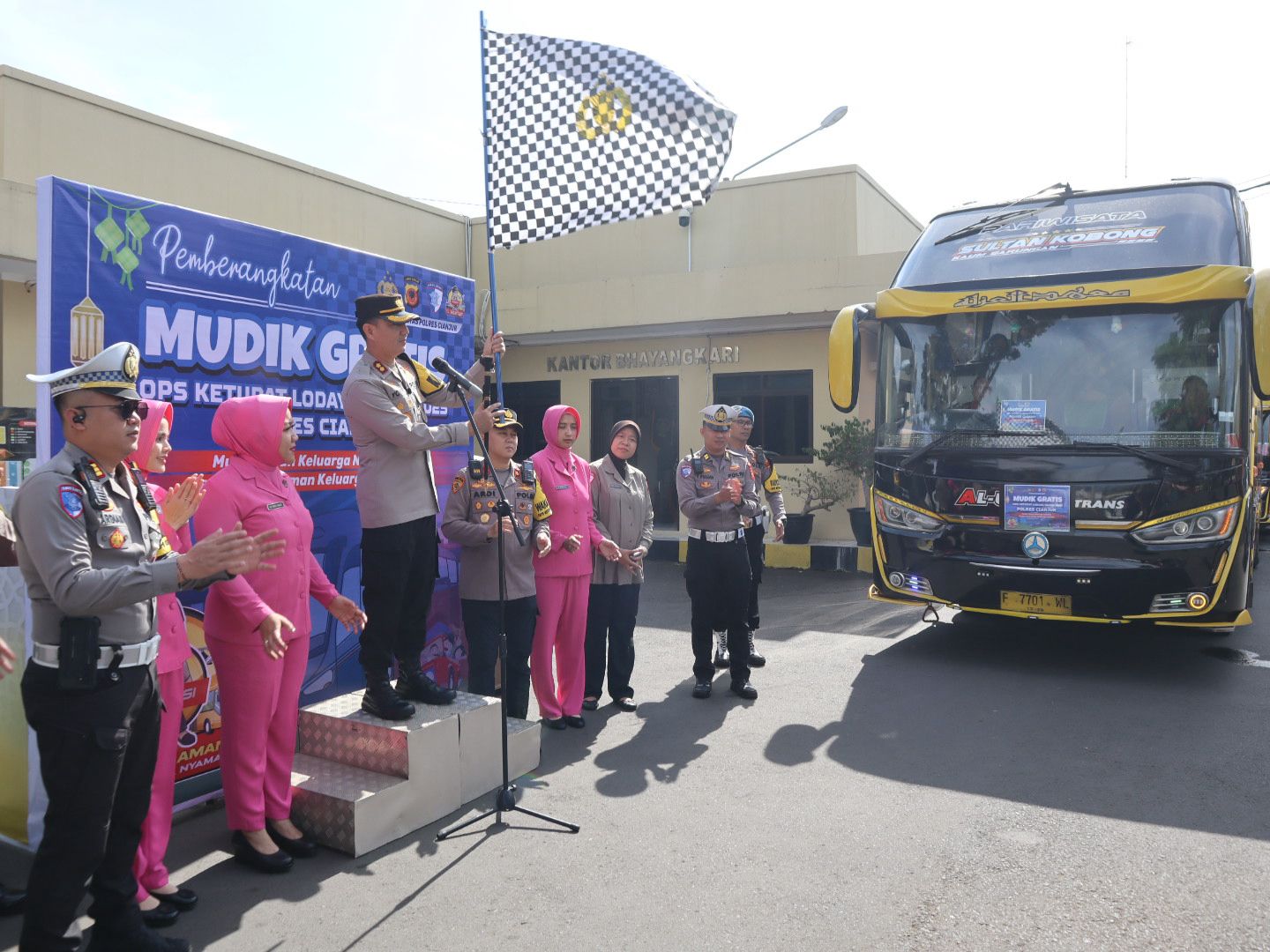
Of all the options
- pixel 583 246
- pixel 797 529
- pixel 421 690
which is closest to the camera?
pixel 421 690

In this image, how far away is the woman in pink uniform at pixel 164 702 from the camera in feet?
10.9

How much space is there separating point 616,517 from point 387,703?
231 cm

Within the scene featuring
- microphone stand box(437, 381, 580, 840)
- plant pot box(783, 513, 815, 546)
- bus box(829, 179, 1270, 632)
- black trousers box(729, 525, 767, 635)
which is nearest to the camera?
microphone stand box(437, 381, 580, 840)

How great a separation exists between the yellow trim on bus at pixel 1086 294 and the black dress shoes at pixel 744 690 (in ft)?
10.2

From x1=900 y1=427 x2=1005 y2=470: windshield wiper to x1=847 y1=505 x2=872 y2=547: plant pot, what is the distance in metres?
5.32

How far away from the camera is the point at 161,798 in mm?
3465

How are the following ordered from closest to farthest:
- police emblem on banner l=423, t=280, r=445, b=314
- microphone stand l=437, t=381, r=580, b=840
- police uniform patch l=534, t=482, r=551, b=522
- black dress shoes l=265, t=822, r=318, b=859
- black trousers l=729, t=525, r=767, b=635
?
black dress shoes l=265, t=822, r=318, b=859, microphone stand l=437, t=381, r=580, b=840, police uniform patch l=534, t=482, r=551, b=522, police emblem on banner l=423, t=280, r=445, b=314, black trousers l=729, t=525, r=767, b=635

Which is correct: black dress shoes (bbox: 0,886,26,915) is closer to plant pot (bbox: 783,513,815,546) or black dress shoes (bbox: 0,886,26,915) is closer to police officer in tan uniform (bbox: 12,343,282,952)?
police officer in tan uniform (bbox: 12,343,282,952)

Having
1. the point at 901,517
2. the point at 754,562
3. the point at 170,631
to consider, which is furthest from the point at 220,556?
the point at 901,517

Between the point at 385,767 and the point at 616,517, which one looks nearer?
the point at 385,767

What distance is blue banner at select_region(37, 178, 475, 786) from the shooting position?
153 inches

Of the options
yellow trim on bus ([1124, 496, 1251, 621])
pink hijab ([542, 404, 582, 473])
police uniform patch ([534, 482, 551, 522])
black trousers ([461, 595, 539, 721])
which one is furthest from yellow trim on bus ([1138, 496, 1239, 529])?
black trousers ([461, 595, 539, 721])

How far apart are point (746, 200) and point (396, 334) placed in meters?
13.8

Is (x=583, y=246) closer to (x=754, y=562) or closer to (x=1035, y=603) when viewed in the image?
(x=754, y=562)
